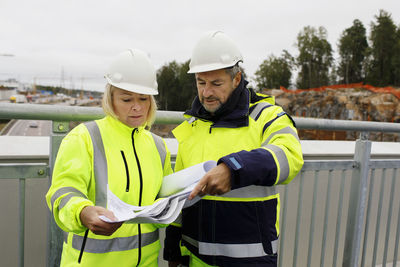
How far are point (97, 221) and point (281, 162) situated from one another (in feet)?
2.72

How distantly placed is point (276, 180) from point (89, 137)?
87cm

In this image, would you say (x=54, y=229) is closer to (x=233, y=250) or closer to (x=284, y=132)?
(x=233, y=250)

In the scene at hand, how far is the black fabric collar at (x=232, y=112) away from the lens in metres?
1.69

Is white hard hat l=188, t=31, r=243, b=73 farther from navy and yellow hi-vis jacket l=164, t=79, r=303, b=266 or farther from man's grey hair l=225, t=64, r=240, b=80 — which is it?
navy and yellow hi-vis jacket l=164, t=79, r=303, b=266

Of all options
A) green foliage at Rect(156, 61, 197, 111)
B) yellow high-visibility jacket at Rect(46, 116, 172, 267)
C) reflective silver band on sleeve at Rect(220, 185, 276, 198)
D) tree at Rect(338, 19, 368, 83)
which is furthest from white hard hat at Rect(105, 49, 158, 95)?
tree at Rect(338, 19, 368, 83)

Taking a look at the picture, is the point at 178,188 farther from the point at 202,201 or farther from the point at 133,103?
the point at 133,103

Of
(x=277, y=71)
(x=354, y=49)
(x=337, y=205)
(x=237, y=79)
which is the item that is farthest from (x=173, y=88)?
(x=237, y=79)

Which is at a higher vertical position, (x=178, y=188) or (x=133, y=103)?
(x=133, y=103)

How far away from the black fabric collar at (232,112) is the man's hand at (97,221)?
0.77 meters

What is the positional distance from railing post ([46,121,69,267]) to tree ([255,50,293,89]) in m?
59.2

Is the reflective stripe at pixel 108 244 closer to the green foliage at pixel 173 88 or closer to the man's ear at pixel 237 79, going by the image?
the man's ear at pixel 237 79

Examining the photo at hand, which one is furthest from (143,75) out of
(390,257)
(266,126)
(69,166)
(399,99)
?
(399,99)

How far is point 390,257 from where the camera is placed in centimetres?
328

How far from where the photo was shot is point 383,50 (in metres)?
47.2
